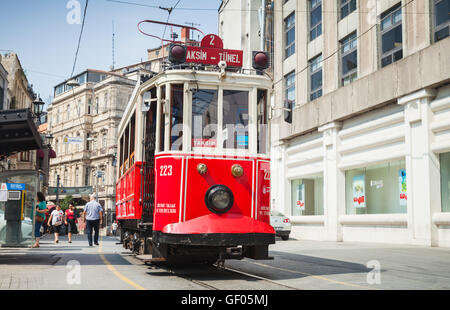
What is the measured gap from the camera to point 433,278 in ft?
29.3

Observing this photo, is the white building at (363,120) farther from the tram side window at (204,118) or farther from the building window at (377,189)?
the tram side window at (204,118)

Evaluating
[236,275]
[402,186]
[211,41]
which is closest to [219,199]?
[236,275]

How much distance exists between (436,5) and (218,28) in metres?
24.5

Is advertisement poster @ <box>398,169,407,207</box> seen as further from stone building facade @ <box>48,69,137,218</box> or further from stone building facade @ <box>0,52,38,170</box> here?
stone building facade @ <box>48,69,137,218</box>

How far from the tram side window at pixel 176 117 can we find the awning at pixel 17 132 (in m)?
3.17

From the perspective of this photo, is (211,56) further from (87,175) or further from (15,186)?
(87,175)

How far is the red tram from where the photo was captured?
27.1 feet

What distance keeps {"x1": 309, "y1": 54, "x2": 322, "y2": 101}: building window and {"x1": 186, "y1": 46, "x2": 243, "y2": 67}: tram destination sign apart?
54.4ft

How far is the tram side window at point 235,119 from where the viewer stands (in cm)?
888

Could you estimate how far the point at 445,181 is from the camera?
17250 mm

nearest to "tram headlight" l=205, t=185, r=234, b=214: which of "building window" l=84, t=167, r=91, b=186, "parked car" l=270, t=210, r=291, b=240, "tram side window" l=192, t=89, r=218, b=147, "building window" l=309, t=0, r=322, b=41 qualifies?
"tram side window" l=192, t=89, r=218, b=147

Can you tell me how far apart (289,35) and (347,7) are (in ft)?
20.8
